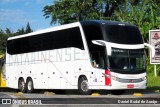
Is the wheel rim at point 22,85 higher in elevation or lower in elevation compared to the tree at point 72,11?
lower

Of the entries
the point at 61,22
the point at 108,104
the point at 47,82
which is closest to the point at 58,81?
the point at 47,82

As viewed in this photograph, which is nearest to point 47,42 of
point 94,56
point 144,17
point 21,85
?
point 21,85

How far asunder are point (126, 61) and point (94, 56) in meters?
1.62

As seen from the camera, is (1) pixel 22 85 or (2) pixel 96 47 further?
(1) pixel 22 85

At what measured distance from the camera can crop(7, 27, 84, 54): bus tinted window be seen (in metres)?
24.0

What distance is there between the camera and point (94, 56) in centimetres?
2286

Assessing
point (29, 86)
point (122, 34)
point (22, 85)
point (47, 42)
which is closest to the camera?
point (122, 34)

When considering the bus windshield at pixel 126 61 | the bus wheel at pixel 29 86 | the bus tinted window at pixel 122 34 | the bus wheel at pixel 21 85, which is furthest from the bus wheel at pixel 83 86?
the bus wheel at pixel 21 85

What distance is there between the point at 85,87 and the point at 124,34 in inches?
135

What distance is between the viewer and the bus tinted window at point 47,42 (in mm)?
24047

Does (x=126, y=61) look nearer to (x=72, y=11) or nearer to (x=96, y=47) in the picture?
(x=96, y=47)

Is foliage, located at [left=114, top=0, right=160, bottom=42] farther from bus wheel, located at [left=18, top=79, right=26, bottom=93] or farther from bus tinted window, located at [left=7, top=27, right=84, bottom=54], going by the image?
bus wheel, located at [left=18, top=79, right=26, bottom=93]

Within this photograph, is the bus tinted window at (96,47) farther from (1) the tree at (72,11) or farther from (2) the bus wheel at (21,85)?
(1) the tree at (72,11)

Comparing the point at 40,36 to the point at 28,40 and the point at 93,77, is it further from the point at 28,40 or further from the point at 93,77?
the point at 93,77
